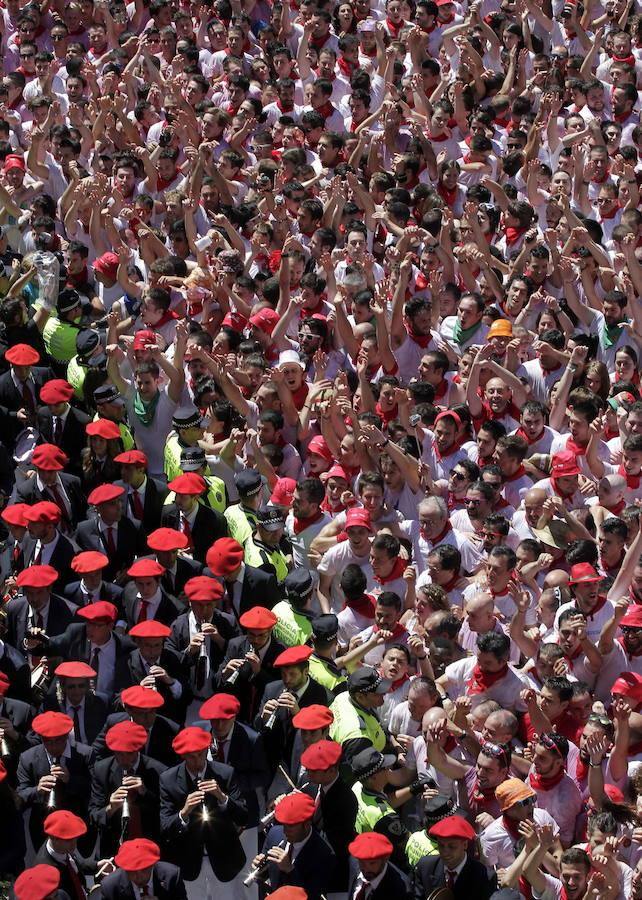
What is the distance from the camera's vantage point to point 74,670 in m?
9.33

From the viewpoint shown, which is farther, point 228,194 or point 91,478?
point 228,194

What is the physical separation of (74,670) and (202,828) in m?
1.22

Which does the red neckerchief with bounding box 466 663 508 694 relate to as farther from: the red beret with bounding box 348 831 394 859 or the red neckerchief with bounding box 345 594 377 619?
the red beret with bounding box 348 831 394 859

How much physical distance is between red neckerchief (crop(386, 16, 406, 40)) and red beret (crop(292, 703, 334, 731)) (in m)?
8.56

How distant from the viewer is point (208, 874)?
8.87 m

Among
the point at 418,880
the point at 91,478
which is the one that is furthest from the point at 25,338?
the point at 418,880

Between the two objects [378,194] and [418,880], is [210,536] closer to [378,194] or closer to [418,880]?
[418,880]

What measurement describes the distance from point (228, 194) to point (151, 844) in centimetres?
687

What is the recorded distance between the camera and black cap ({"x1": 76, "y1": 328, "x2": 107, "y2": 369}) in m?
11.9

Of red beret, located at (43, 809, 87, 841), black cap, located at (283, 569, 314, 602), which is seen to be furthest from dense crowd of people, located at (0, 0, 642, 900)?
black cap, located at (283, 569, 314, 602)

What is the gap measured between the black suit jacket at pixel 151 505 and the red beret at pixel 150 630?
4.79ft

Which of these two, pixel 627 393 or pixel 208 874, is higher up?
pixel 627 393

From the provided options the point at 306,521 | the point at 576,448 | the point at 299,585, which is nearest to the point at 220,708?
the point at 299,585

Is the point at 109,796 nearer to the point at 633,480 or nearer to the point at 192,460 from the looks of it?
the point at 192,460
